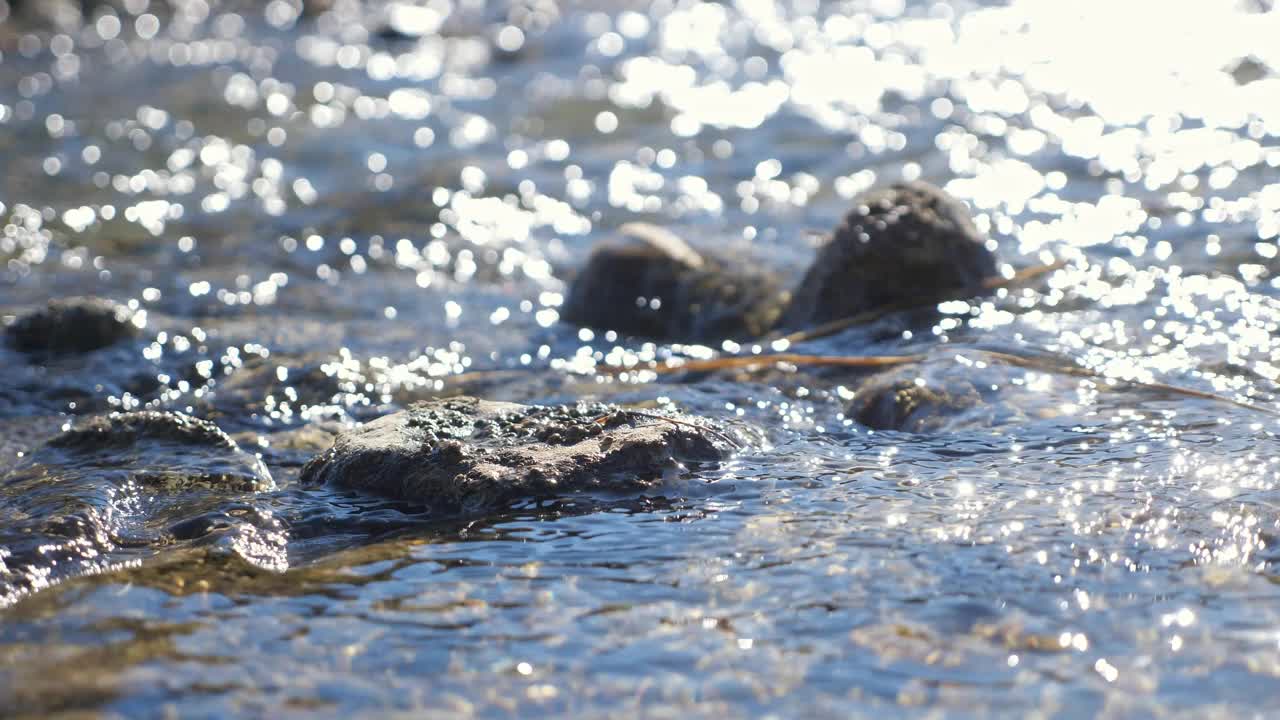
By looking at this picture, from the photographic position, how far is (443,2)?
16.8m

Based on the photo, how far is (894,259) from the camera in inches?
200

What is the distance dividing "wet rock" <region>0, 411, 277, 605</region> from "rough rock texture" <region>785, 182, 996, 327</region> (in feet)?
7.56

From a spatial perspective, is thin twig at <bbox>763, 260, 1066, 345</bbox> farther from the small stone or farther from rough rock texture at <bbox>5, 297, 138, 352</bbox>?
rough rock texture at <bbox>5, 297, 138, 352</bbox>

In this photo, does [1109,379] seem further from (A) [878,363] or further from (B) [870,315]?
(B) [870,315]

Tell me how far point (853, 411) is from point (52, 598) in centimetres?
225

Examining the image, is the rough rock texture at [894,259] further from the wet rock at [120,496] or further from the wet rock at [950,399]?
the wet rock at [120,496]

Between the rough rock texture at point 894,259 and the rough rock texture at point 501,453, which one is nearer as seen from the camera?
the rough rock texture at point 501,453

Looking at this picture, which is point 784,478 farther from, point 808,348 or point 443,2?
point 443,2

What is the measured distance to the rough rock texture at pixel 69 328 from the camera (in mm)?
5246

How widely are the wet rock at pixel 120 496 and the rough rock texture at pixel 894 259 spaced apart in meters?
2.31

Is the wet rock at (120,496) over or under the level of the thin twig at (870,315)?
under

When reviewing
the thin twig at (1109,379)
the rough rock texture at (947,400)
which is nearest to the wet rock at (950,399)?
the rough rock texture at (947,400)

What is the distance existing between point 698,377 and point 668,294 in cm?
108

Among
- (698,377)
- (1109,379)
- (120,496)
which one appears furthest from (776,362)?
(120,496)
